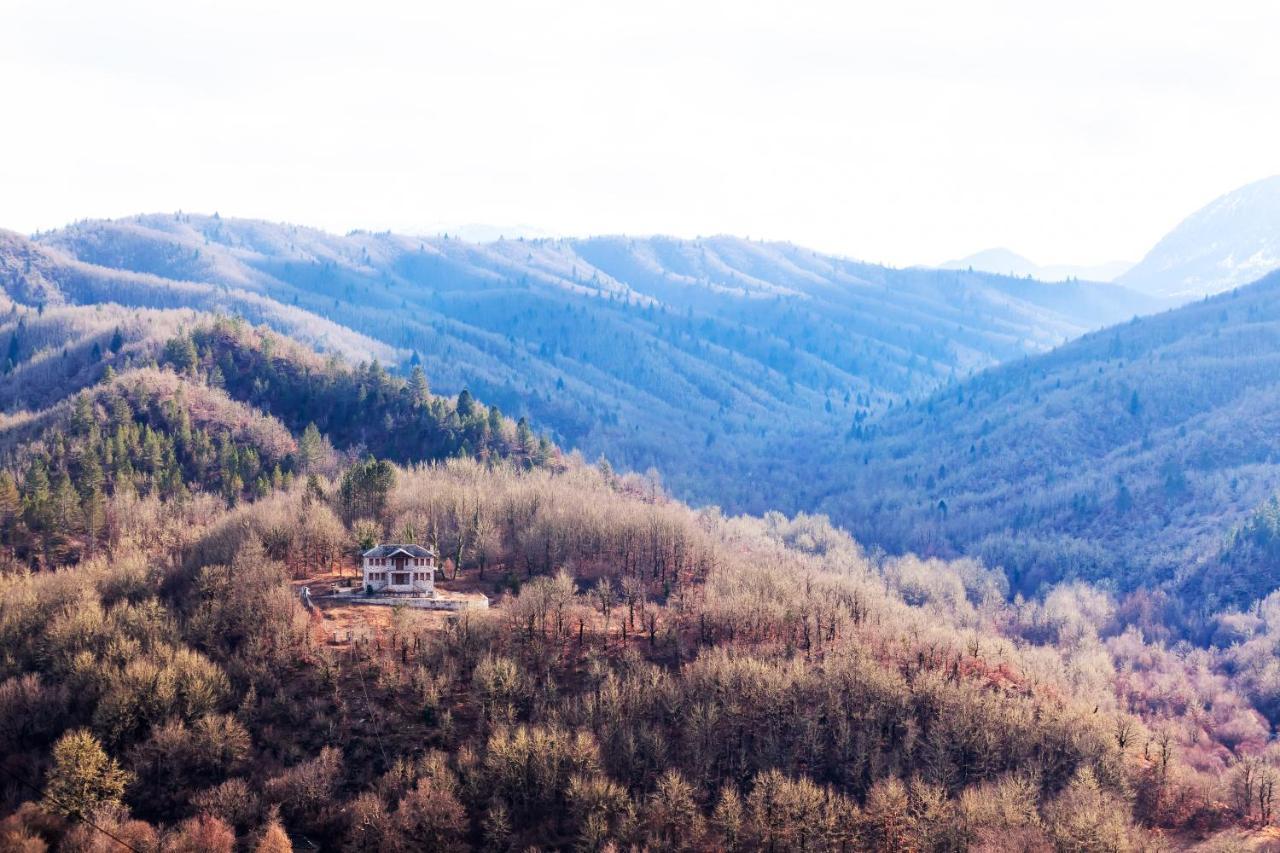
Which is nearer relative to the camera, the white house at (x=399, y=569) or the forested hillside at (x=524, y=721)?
the forested hillside at (x=524, y=721)

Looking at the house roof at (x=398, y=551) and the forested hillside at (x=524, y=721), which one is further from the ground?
the house roof at (x=398, y=551)

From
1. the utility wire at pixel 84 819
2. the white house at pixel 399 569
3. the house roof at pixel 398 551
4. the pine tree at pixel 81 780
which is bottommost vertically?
the utility wire at pixel 84 819

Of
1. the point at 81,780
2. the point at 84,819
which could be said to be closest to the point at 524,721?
the point at 84,819

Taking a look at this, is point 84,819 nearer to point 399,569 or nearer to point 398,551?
point 399,569

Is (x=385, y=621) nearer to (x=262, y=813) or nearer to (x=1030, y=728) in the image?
(x=262, y=813)

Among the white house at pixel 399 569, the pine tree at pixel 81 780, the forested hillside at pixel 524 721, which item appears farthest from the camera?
the white house at pixel 399 569

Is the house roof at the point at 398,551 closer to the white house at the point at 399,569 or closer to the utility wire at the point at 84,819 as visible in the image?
the white house at the point at 399,569

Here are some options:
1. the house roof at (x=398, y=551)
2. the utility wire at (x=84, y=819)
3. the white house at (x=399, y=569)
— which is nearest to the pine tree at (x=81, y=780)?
the utility wire at (x=84, y=819)

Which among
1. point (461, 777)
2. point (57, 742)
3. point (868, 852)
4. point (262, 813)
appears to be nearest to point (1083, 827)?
point (868, 852)

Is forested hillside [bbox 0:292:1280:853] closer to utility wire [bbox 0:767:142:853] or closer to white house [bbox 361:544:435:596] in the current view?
utility wire [bbox 0:767:142:853]
